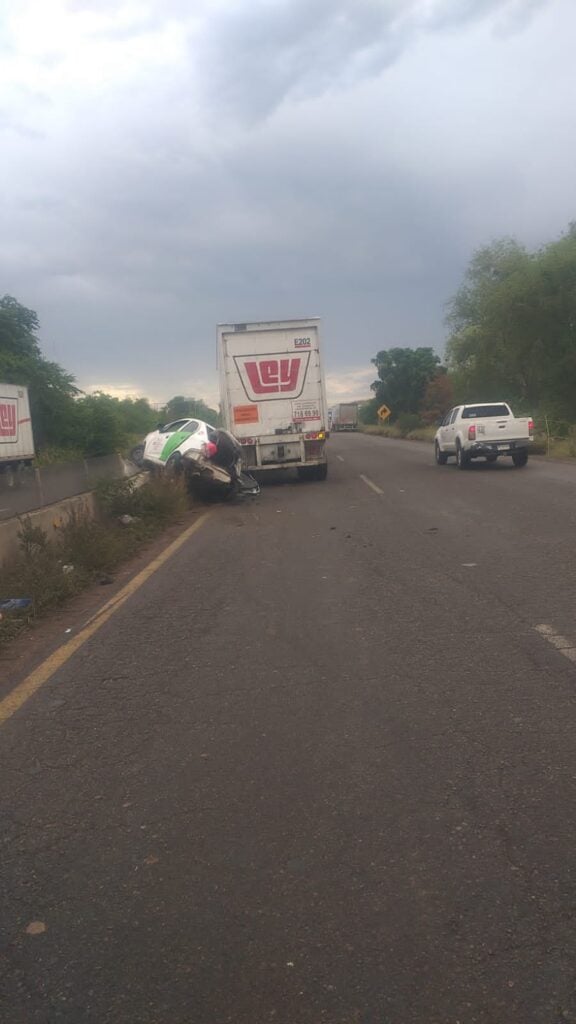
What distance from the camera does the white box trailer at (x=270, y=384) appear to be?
1930cm

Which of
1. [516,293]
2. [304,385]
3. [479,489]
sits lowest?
[479,489]

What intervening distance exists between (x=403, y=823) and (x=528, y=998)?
1083 millimetres

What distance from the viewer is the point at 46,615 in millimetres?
8023

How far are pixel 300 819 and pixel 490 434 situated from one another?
19.4m

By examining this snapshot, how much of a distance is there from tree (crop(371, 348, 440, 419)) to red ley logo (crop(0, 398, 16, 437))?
→ 64.8 metres

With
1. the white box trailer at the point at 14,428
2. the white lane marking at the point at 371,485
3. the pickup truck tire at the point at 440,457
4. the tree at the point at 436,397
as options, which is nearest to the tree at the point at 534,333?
the pickup truck tire at the point at 440,457

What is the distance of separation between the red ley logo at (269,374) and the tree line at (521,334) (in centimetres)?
1781

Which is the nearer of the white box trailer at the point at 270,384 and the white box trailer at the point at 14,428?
the white box trailer at the point at 270,384

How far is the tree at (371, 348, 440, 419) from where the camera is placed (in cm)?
9275

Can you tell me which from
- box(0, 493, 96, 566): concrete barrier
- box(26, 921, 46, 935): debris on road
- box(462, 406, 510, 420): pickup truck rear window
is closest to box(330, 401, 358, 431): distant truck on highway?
box(462, 406, 510, 420): pickup truck rear window

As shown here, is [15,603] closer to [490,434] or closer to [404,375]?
[490,434]

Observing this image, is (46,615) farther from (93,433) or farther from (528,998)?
(93,433)

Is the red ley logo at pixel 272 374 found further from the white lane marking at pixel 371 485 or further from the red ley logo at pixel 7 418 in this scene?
the red ley logo at pixel 7 418

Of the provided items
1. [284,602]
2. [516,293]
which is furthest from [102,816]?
[516,293]
